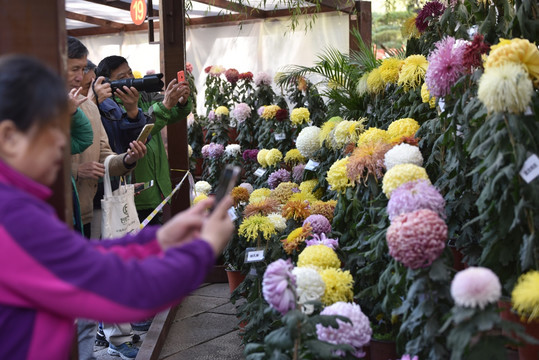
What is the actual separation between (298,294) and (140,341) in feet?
7.05

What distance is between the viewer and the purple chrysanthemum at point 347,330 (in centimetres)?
227

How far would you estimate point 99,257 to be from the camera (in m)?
1.22

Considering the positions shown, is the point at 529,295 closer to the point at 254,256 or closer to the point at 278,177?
the point at 254,256

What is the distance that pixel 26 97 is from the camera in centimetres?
123

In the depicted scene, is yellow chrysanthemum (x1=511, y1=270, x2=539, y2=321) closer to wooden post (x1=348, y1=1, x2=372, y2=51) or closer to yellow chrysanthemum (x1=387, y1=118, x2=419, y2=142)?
yellow chrysanthemum (x1=387, y1=118, x2=419, y2=142)

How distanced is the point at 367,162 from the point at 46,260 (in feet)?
6.41

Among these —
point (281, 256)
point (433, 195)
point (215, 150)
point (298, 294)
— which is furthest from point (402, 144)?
point (215, 150)

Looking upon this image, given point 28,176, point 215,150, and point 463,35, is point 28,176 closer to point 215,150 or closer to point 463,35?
point 463,35

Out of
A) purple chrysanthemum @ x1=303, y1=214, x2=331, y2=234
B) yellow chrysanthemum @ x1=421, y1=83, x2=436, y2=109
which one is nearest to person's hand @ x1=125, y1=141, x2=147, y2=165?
purple chrysanthemum @ x1=303, y1=214, x2=331, y2=234

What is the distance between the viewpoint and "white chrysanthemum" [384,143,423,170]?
2.67 metres

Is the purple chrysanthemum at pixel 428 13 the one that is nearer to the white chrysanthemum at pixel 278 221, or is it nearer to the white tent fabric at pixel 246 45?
the white chrysanthemum at pixel 278 221

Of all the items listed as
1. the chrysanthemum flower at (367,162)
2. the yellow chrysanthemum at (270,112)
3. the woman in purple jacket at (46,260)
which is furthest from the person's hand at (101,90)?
the yellow chrysanthemum at (270,112)

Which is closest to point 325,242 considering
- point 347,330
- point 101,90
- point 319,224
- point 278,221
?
point 319,224

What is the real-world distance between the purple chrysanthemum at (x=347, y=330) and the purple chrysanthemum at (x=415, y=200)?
372 millimetres
